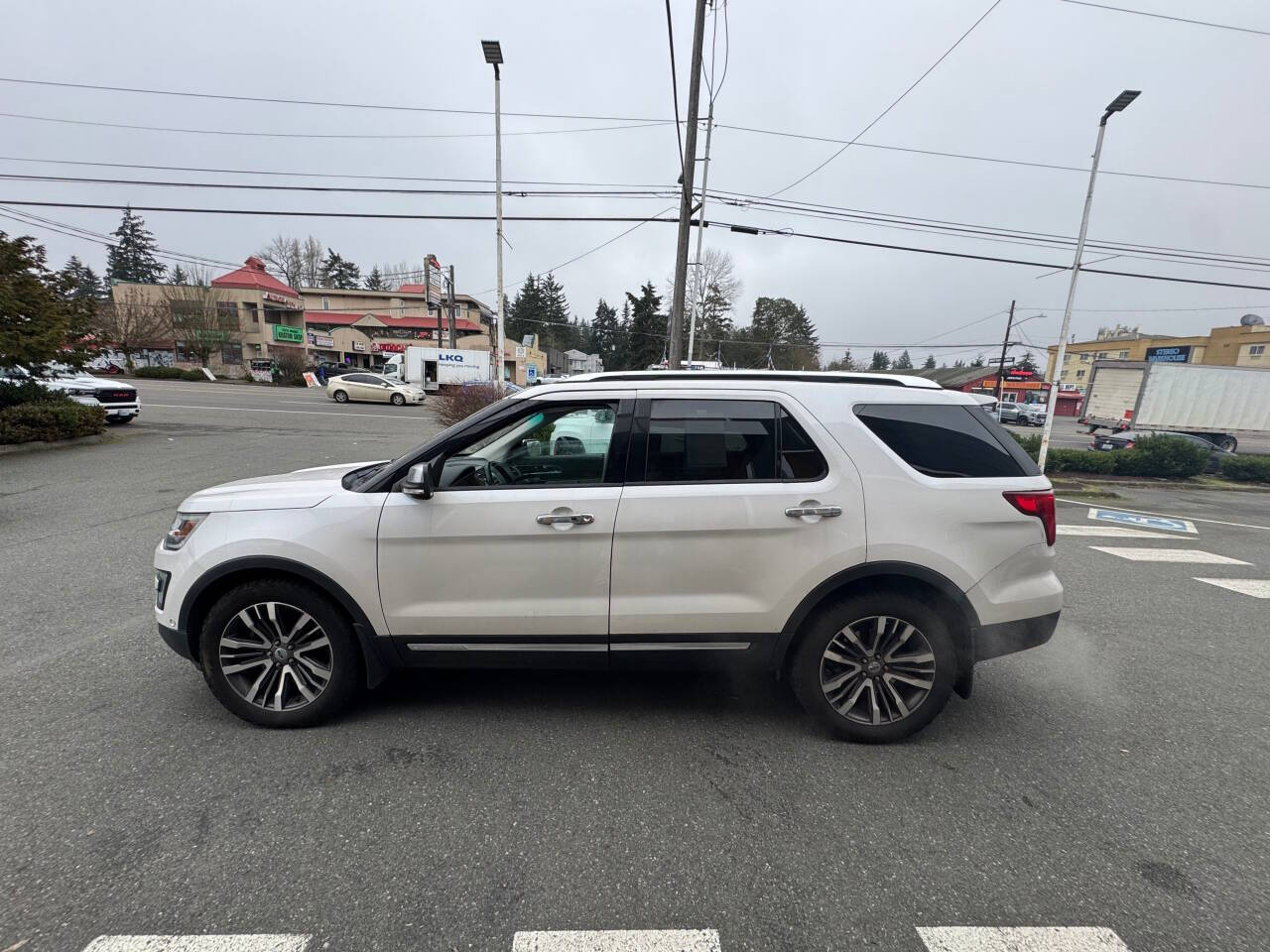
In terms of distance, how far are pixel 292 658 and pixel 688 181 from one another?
12.6 meters

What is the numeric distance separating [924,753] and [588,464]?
2252mm

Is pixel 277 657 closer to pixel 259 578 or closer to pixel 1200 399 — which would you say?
pixel 259 578

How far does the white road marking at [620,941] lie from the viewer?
1791mm

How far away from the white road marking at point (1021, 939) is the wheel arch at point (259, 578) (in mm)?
2530

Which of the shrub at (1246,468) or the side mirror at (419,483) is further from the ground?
the side mirror at (419,483)

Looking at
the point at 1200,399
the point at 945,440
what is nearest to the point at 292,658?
the point at 945,440

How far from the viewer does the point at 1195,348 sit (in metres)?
51.7

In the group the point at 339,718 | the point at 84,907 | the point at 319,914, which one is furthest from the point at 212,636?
the point at 319,914

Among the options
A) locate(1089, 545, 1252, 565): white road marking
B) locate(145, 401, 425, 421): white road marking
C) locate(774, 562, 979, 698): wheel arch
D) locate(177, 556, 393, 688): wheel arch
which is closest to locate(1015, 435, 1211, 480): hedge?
locate(1089, 545, 1252, 565): white road marking

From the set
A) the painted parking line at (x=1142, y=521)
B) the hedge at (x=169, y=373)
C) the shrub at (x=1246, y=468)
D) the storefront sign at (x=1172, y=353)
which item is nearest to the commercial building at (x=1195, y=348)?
the storefront sign at (x=1172, y=353)

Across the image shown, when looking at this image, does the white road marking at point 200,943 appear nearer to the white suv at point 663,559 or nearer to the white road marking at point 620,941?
the white road marking at point 620,941

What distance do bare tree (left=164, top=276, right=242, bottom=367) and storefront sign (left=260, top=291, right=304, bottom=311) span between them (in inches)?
253

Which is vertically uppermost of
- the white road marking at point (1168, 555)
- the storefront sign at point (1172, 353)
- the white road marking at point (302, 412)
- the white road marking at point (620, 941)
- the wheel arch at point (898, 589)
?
the storefront sign at point (1172, 353)

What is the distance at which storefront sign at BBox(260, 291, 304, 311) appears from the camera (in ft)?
174
